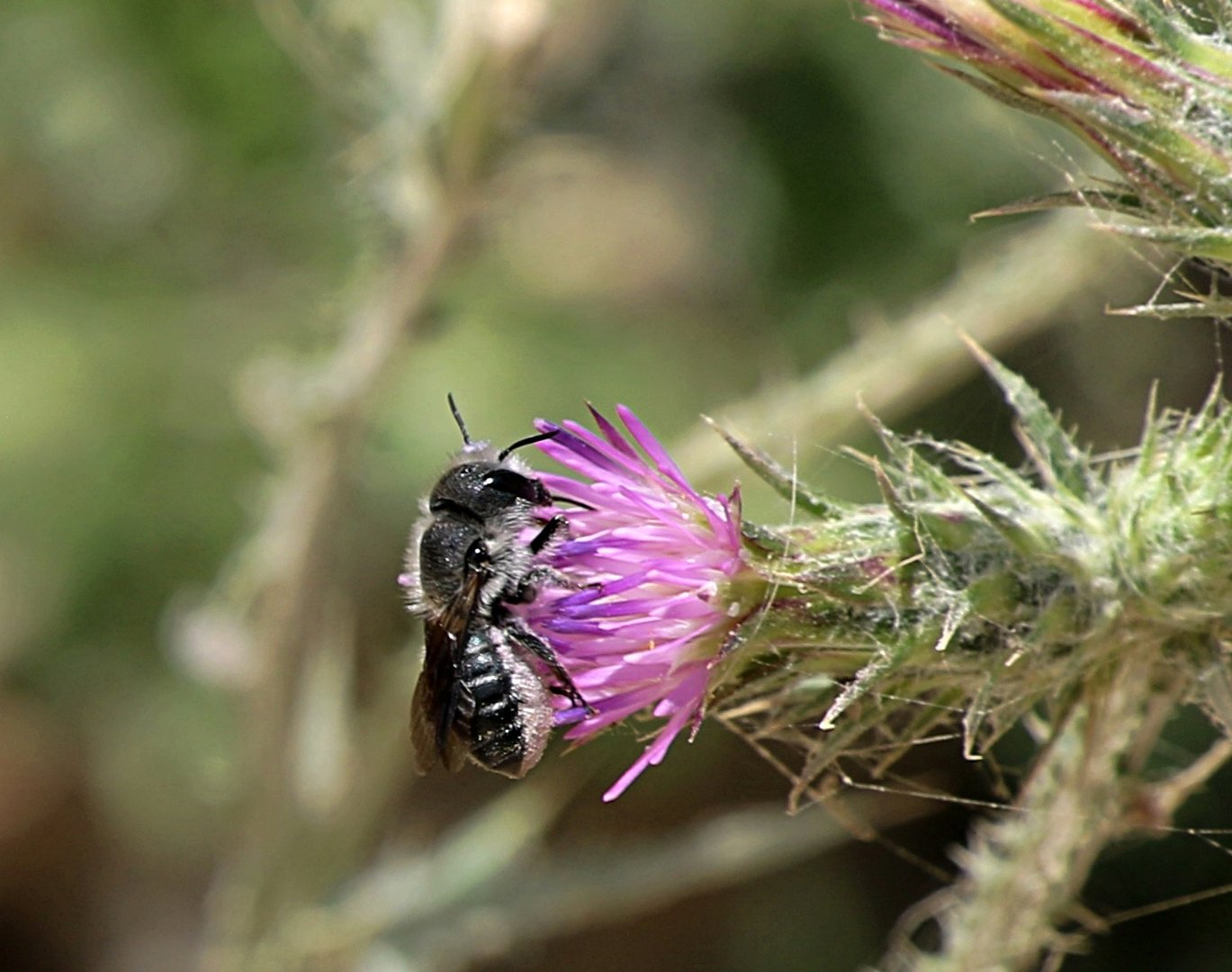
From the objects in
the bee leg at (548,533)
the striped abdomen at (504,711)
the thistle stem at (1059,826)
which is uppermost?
the bee leg at (548,533)

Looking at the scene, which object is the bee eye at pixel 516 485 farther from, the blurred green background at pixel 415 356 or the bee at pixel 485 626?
the blurred green background at pixel 415 356

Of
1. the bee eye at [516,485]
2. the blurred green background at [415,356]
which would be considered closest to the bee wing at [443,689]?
the bee eye at [516,485]

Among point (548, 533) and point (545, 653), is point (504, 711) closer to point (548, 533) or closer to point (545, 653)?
point (545, 653)

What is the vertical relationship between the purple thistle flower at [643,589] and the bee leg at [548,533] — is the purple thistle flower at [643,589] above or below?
below

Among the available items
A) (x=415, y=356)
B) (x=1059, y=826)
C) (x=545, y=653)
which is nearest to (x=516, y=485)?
(x=545, y=653)

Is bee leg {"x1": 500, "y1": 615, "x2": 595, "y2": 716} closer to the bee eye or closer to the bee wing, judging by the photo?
the bee wing

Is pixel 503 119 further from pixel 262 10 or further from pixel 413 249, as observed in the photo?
pixel 262 10

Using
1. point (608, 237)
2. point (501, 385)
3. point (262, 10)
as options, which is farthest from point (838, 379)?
point (608, 237)

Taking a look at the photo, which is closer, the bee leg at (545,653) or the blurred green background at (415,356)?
the bee leg at (545,653)
